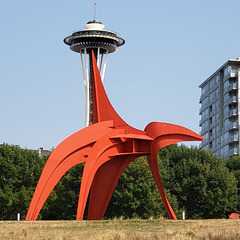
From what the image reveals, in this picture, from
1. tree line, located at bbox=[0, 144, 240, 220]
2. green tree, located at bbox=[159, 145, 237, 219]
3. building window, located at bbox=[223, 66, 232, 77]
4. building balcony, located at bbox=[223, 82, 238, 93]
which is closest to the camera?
tree line, located at bbox=[0, 144, 240, 220]

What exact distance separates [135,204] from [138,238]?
3396 cm

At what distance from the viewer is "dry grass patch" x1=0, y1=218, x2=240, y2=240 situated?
28250mm

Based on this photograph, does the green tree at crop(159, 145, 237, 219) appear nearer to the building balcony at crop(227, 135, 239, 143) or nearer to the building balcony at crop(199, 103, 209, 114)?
the building balcony at crop(227, 135, 239, 143)

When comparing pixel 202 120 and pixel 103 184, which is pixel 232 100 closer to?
pixel 202 120

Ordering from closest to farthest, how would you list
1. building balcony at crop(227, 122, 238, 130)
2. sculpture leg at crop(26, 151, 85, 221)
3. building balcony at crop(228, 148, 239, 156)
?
sculpture leg at crop(26, 151, 85, 221), building balcony at crop(228, 148, 239, 156), building balcony at crop(227, 122, 238, 130)

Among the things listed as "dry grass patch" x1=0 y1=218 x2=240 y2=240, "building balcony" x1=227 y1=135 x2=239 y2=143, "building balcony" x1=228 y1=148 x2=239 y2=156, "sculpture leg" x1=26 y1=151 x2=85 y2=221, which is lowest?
"dry grass patch" x1=0 y1=218 x2=240 y2=240

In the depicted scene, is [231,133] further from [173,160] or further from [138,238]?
[138,238]

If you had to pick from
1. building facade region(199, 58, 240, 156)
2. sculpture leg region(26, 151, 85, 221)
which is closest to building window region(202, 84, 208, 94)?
building facade region(199, 58, 240, 156)

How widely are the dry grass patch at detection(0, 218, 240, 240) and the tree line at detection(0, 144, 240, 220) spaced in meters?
22.7

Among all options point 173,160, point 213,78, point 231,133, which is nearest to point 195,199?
point 173,160

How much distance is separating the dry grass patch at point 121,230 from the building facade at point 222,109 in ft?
253

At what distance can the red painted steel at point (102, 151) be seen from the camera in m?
41.8

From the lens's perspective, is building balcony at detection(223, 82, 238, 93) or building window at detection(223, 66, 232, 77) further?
building window at detection(223, 66, 232, 77)

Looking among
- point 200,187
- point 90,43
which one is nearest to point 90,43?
point 90,43
